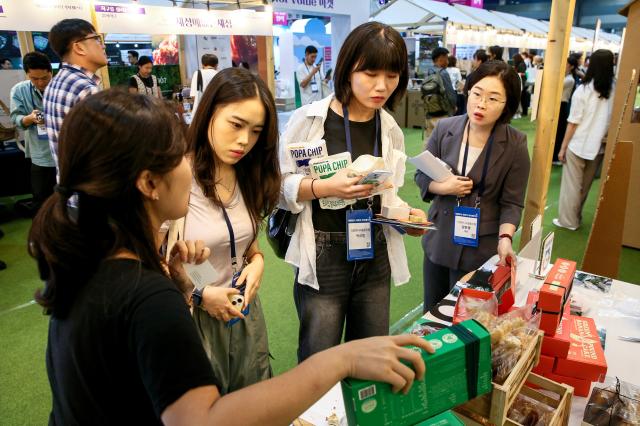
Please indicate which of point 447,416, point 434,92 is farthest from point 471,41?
point 447,416

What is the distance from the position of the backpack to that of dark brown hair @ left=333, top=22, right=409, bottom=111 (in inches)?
212

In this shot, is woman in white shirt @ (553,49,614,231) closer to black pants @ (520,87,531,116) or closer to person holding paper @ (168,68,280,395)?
person holding paper @ (168,68,280,395)

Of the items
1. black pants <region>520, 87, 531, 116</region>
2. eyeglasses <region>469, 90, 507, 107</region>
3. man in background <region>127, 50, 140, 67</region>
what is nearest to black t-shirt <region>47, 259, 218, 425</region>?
eyeglasses <region>469, 90, 507, 107</region>

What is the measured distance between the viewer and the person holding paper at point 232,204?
134 cm

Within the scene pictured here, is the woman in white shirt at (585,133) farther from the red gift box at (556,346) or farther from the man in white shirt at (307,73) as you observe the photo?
the man in white shirt at (307,73)

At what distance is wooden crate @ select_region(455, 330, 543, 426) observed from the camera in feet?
3.04

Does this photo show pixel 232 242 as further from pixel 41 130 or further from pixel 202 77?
pixel 202 77

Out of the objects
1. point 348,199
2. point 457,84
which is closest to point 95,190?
point 348,199

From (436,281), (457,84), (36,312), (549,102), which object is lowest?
(36,312)

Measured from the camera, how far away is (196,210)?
137 centimetres

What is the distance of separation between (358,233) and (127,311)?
105 centimetres

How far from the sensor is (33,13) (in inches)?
164

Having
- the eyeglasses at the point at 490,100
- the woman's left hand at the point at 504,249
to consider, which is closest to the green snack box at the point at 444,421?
the woman's left hand at the point at 504,249

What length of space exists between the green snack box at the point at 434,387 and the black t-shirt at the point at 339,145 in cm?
83
